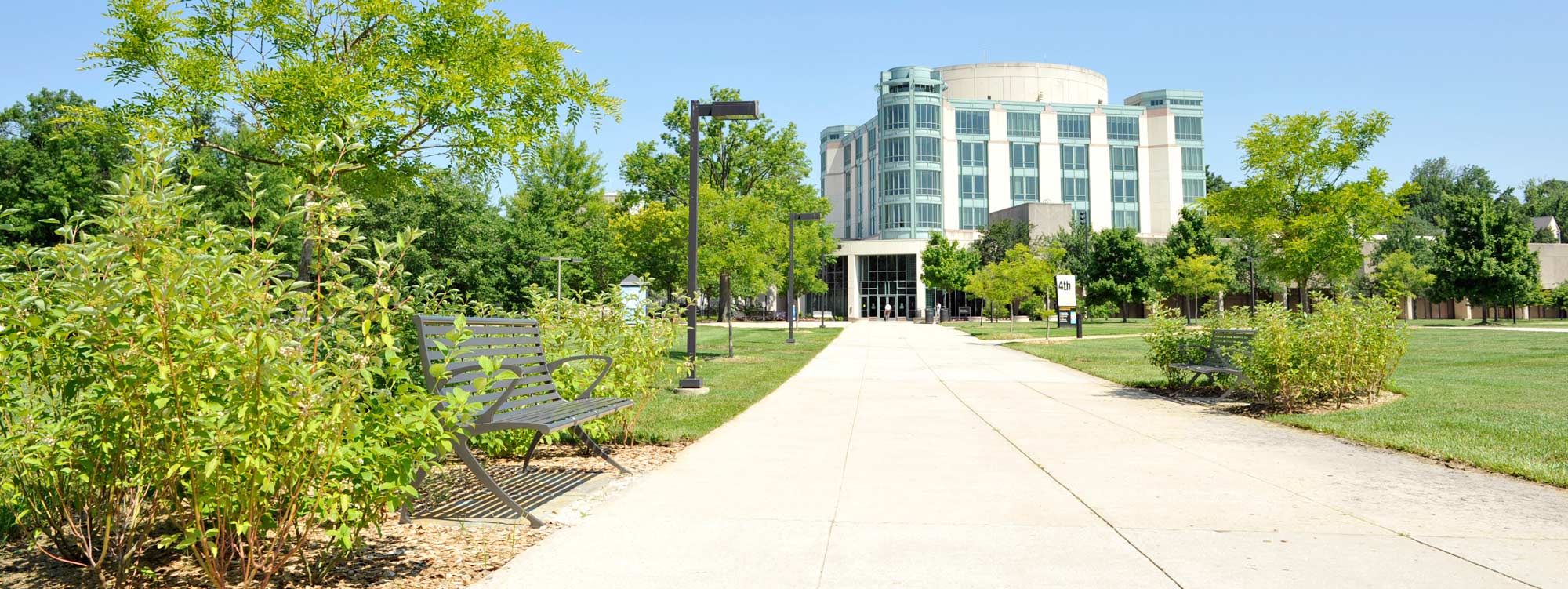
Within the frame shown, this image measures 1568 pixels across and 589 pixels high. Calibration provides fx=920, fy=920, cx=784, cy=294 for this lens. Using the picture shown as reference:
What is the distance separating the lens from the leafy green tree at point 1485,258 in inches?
1919

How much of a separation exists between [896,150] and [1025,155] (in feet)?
42.8

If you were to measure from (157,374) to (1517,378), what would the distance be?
17.5m

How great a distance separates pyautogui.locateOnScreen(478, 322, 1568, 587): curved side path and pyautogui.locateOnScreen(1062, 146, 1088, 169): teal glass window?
82.1 meters

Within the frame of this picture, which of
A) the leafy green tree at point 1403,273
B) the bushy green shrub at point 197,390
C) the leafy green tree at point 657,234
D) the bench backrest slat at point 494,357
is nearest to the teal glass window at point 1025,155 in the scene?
the leafy green tree at point 1403,273

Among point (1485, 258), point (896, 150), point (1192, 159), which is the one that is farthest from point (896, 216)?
point (1485, 258)

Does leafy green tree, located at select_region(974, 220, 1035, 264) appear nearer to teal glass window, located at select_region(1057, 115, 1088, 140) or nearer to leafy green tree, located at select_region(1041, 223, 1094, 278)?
leafy green tree, located at select_region(1041, 223, 1094, 278)

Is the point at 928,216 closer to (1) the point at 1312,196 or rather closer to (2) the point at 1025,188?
(2) the point at 1025,188

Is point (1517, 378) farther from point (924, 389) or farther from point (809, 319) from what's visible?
point (809, 319)

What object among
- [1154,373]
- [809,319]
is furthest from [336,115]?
[809,319]

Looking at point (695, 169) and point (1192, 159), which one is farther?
point (1192, 159)

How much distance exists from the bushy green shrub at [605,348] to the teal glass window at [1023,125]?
3236 inches

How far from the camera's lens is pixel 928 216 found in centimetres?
8319

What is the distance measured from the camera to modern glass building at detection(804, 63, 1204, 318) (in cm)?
8206

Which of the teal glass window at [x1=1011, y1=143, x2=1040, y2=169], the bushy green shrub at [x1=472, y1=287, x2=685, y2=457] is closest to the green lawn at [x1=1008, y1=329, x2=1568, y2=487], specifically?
the bushy green shrub at [x1=472, y1=287, x2=685, y2=457]
